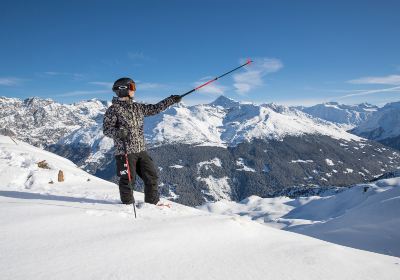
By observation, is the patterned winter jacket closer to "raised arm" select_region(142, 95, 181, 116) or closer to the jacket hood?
the jacket hood

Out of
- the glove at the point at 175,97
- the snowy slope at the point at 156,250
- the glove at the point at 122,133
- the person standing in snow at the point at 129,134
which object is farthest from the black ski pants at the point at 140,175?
the glove at the point at 175,97

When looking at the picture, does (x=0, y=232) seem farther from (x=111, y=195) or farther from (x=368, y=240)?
(x=368, y=240)

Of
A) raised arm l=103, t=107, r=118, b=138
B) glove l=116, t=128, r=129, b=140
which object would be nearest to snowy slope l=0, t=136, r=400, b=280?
glove l=116, t=128, r=129, b=140

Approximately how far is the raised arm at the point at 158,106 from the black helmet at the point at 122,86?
1.96 ft

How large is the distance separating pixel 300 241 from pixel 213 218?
4.98 feet

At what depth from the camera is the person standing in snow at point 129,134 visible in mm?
8234

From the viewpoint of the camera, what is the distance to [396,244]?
33.9 feet

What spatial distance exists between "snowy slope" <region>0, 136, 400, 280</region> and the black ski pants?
1.16m

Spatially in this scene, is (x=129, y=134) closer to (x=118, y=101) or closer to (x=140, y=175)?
(x=118, y=101)

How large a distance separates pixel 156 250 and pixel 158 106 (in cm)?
518

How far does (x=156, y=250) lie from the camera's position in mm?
4383

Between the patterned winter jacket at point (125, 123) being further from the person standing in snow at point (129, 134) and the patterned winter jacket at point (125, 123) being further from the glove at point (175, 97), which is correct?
the glove at point (175, 97)

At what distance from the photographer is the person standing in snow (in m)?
8.23

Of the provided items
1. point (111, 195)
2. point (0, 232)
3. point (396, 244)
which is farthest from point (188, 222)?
point (396, 244)
